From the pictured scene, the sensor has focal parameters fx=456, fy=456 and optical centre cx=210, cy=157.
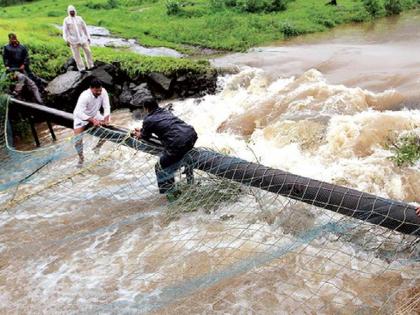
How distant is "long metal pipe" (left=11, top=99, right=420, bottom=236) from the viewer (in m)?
3.78

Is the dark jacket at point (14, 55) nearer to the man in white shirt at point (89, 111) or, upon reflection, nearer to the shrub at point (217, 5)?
the man in white shirt at point (89, 111)

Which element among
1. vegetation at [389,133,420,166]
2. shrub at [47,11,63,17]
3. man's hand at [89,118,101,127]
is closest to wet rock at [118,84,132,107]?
man's hand at [89,118,101,127]

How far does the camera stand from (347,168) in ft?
24.4

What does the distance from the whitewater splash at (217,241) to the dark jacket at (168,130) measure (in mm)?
494

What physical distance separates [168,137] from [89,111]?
99.5 inches

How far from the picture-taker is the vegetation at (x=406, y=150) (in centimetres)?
718

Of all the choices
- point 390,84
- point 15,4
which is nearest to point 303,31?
point 390,84

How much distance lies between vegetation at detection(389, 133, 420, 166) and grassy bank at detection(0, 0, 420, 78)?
7573 millimetres

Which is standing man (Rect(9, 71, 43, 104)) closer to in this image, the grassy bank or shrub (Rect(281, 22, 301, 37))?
the grassy bank

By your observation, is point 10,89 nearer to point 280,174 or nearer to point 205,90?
point 205,90

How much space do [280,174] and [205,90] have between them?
→ 932 cm

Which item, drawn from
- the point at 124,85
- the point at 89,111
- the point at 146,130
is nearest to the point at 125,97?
the point at 124,85

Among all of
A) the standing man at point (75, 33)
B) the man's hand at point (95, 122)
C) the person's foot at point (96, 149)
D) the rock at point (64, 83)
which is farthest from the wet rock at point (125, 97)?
the man's hand at point (95, 122)

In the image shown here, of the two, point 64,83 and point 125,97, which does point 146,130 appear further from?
point 125,97
